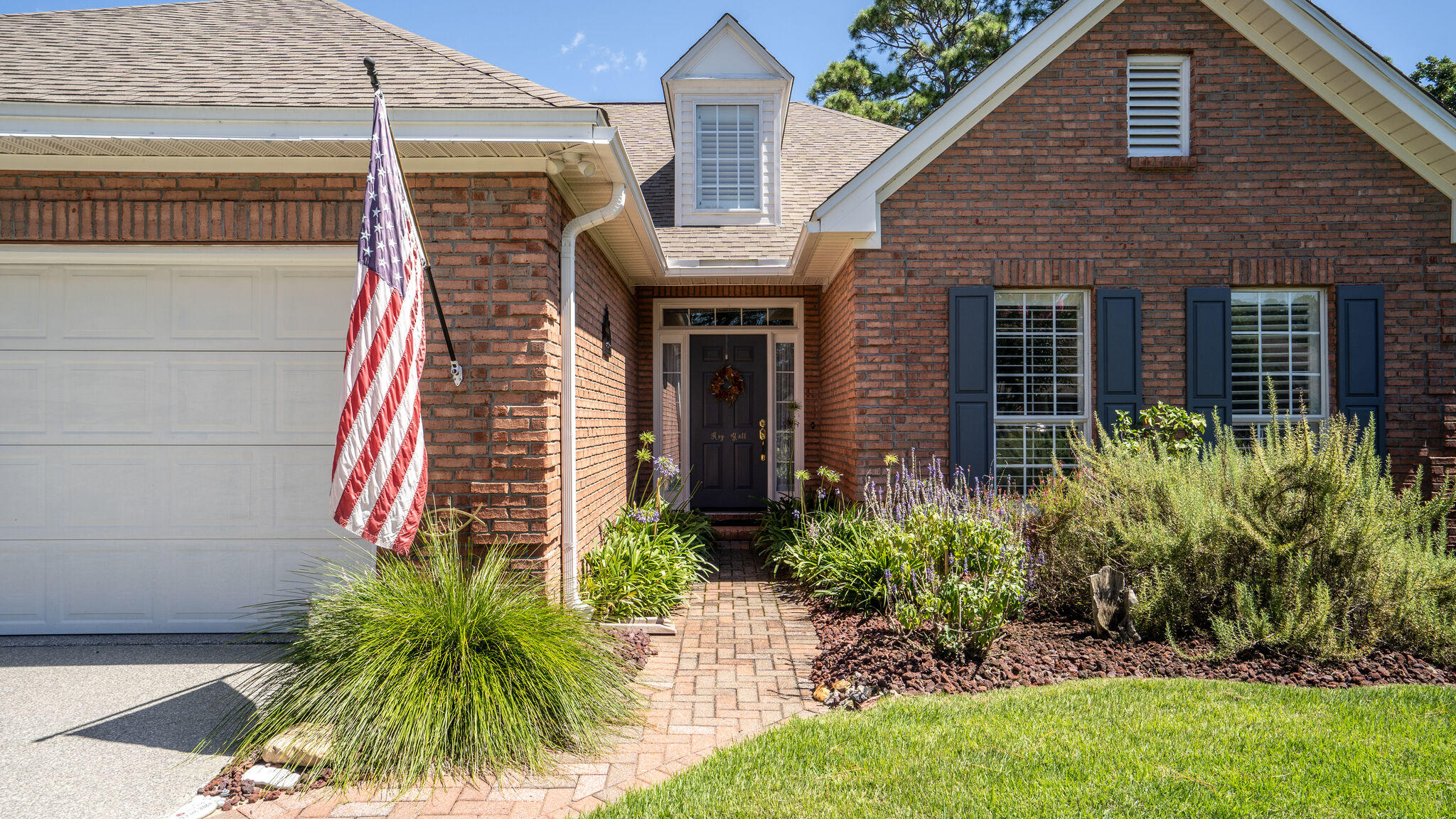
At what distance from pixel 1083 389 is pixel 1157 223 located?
1507mm

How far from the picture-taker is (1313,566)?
4312 millimetres

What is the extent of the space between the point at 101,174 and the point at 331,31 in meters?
1.76

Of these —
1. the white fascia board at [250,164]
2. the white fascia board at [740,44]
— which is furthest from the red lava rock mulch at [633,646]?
the white fascia board at [740,44]

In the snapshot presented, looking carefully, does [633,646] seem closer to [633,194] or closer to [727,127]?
[633,194]

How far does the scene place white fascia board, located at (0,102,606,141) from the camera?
402 centimetres

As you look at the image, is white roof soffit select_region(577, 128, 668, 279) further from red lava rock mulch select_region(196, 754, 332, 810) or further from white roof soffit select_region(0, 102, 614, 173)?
red lava rock mulch select_region(196, 754, 332, 810)

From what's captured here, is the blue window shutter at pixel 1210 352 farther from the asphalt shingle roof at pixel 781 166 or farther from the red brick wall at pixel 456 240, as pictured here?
the red brick wall at pixel 456 240

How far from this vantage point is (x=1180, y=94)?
645 cm

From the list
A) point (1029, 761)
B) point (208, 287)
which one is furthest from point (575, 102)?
point (1029, 761)

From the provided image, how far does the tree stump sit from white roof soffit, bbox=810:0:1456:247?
318 centimetres

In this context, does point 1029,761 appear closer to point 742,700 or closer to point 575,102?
point 742,700

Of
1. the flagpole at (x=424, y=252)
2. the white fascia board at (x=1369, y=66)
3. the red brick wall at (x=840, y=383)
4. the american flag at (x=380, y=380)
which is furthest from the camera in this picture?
the red brick wall at (x=840, y=383)

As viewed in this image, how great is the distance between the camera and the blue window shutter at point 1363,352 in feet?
20.4

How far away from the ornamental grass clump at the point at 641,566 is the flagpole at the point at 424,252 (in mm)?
1681
